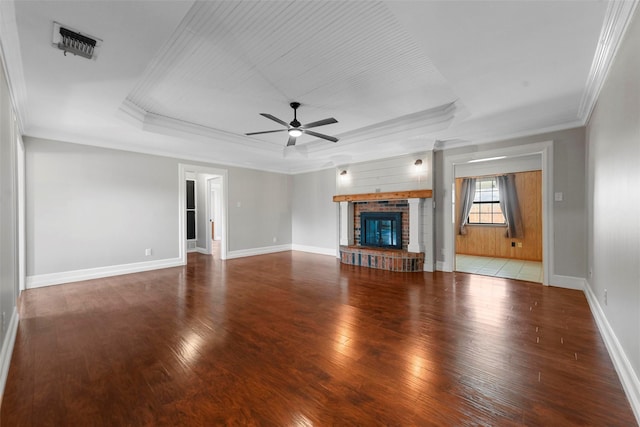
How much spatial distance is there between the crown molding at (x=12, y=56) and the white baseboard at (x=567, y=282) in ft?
21.0

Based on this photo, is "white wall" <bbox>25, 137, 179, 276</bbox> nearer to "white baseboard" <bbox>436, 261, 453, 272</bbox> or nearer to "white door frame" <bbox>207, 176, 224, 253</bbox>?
"white door frame" <bbox>207, 176, 224, 253</bbox>

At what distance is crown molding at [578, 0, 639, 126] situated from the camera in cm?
178

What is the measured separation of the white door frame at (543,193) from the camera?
4168 millimetres

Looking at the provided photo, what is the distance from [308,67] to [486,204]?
6589mm

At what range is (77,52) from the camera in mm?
2182

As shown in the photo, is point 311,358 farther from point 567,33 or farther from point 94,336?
point 567,33

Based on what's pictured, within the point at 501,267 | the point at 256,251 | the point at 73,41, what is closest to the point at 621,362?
the point at 501,267

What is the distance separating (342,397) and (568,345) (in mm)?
2097

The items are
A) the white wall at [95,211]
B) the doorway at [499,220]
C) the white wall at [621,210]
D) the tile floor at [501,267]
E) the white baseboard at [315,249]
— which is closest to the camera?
the white wall at [621,210]

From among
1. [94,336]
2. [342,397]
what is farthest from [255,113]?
[342,397]

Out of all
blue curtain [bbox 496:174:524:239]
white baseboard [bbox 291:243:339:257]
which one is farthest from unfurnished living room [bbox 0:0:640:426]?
white baseboard [bbox 291:243:339:257]

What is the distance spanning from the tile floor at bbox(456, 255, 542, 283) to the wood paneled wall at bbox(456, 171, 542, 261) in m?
0.29

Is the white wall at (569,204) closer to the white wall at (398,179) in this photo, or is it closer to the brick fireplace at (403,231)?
the white wall at (398,179)

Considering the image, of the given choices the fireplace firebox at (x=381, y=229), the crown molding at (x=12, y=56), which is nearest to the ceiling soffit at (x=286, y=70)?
the crown molding at (x=12, y=56)
